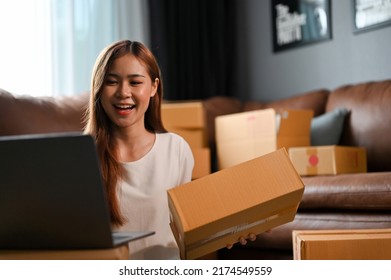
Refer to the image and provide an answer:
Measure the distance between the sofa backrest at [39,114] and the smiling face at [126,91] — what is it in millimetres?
755

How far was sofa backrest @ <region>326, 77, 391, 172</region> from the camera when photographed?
220 centimetres

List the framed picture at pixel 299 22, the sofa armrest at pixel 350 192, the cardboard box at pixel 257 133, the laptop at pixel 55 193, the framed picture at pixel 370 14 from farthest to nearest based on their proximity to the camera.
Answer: the framed picture at pixel 299 22 → the framed picture at pixel 370 14 → the cardboard box at pixel 257 133 → the sofa armrest at pixel 350 192 → the laptop at pixel 55 193

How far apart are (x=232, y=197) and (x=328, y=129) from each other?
4.52 feet

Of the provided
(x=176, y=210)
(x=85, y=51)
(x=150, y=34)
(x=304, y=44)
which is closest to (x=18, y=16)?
(x=85, y=51)

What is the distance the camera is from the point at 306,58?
112 inches

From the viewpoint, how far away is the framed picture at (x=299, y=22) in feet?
8.98

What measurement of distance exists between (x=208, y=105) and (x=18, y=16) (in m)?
0.91

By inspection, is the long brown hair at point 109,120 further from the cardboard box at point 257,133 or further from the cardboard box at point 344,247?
the cardboard box at point 257,133

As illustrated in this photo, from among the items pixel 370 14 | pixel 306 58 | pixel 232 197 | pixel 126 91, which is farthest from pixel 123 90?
pixel 306 58

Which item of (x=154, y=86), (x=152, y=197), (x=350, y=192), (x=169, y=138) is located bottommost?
(x=350, y=192)

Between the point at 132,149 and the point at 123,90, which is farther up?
the point at 123,90

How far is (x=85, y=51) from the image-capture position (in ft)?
8.77

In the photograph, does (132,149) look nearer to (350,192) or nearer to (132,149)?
(132,149)

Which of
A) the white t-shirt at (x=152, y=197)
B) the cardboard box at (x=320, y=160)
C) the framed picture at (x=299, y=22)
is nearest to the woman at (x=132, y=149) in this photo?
the white t-shirt at (x=152, y=197)
